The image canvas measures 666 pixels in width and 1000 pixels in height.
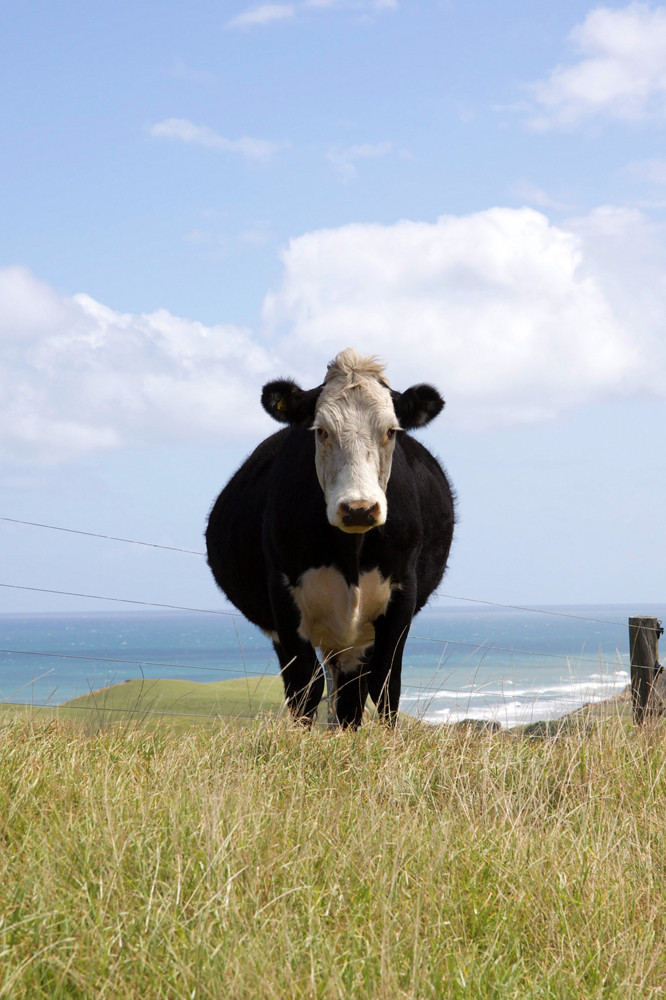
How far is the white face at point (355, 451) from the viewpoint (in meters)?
5.06

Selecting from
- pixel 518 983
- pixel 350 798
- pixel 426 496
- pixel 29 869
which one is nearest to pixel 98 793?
pixel 29 869

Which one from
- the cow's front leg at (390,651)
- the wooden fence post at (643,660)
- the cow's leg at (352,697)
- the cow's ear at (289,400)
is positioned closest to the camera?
the cow's front leg at (390,651)

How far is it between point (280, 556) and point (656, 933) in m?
3.22

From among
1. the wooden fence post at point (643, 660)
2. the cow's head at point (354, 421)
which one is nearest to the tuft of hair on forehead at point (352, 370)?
the cow's head at point (354, 421)

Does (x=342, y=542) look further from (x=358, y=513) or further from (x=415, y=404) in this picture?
(x=415, y=404)

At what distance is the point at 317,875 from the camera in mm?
3078

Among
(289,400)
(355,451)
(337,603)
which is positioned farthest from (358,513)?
(289,400)

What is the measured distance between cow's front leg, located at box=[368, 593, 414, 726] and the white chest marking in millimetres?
72

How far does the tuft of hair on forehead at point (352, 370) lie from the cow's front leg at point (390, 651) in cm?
134

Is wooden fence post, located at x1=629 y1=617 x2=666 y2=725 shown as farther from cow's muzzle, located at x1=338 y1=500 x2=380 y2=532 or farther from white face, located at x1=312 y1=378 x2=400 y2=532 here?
cow's muzzle, located at x1=338 y1=500 x2=380 y2=532

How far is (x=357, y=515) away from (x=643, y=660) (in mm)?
4231

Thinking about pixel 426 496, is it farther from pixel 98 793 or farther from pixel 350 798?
pixel 98 793

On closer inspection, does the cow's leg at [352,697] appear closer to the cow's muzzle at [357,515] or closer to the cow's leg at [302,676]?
the cow's leg at [302,676]

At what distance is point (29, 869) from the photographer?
9.81 ft
